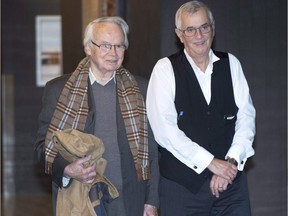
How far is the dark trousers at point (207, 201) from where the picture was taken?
13.3ft

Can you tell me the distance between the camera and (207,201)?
4059mm

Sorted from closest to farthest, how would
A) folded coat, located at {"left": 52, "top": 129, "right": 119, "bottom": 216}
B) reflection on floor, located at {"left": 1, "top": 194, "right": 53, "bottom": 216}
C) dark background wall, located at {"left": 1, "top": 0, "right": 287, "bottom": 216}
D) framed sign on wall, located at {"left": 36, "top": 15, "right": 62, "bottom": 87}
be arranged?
folded coat, located at {"left": 52, "top": 129, "right": 119, "bottom": 216}, dark background wall, located at {"left": 1, "top": 0, "right": 287, "bottom": 216}, reflection on floor, located at {"left": 1, "top": 194, "right": 53, "bottom": 216}, framed sign on wall, located at {"left": 36, "top": 15, "right": 62, "bottom": 87}

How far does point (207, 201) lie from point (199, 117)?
0.44m

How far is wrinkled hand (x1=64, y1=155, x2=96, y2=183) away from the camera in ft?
12.5

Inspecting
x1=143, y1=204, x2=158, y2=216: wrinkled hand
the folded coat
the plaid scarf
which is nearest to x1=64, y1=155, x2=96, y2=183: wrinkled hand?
the folded coat

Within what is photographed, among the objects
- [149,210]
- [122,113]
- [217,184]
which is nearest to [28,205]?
[149,210]

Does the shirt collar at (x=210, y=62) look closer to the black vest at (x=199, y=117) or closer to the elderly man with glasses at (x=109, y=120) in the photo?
the black vest at (x=199, y=117)

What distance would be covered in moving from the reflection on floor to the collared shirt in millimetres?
5606

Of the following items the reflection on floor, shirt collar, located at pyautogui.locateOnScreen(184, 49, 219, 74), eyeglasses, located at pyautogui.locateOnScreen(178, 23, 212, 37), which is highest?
eyeglasses, located at pyautogui.locateOnScreen(178, 23, 212, 37)

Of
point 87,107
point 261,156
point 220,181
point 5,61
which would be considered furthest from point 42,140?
point 5,61

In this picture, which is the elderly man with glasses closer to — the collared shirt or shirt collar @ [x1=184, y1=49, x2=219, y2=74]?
the collared shirt

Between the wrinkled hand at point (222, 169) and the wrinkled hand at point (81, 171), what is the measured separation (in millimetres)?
615

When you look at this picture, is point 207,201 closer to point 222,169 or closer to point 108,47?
point 222,169

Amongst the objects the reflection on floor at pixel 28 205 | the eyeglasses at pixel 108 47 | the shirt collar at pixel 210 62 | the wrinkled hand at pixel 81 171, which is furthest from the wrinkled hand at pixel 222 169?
the reflection on floor at pixel 28 205
